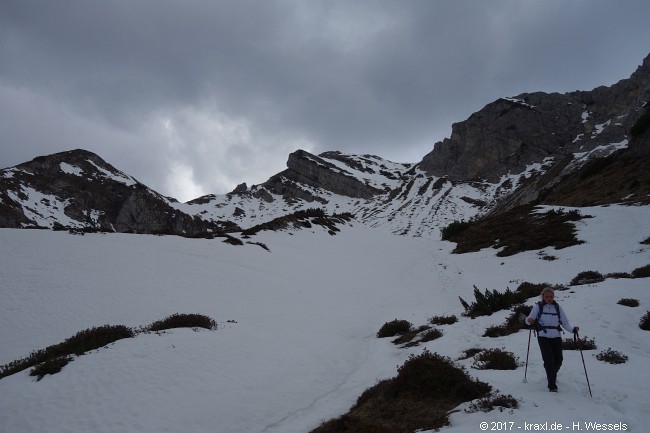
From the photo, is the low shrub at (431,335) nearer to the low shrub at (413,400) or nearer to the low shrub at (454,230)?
the low shrub at (413,400)

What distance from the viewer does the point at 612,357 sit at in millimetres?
8273

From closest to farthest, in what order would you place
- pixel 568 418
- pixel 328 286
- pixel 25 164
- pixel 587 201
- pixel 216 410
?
pixel 568 418 < pixel 216 410 < pixel 328 286 < pixel 587 201 < pixel 25 164

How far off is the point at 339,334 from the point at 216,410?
8577 millimetres

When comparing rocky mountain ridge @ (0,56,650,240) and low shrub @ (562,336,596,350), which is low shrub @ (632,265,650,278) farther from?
rocky mountain ridge @ (0,56,650,240)

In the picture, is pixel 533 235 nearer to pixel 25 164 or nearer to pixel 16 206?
pixel 16 206

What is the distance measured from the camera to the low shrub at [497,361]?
28.9 ft

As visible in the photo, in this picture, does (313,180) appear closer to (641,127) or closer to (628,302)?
(641,127)

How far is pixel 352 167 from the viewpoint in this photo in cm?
19675

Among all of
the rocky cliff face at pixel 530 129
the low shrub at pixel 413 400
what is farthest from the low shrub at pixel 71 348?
the rocky cliff face at pixel 530 129

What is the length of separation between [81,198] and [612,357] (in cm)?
8514

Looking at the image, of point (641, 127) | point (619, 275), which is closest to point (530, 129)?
point (641, 127)

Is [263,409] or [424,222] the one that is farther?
[424,222]

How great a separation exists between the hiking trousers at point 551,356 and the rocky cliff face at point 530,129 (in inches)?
4685

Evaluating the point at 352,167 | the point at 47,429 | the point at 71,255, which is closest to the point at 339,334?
the point at 47,429
